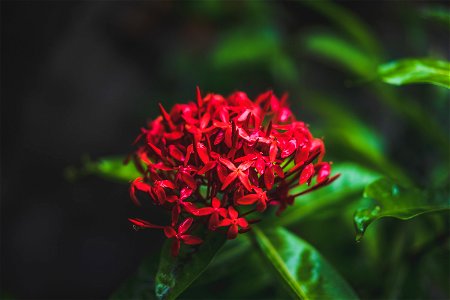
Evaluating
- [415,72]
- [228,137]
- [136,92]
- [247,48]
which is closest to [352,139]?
[415,72]

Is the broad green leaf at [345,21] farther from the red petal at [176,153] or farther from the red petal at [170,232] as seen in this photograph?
the red petal at [170,232]

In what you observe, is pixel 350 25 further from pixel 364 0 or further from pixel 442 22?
pixel 364 0

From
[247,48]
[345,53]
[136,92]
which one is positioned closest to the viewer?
[345,53]

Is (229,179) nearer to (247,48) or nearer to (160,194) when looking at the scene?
(160,194)

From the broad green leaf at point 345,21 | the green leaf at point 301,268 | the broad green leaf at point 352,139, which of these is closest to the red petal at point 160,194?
the green leaf at point 301,268

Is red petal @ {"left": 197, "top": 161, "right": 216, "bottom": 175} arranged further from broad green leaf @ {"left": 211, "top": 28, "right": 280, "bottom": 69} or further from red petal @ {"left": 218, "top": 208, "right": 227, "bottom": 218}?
broad green leaf @ {"left": 211, "top": 28, "right": 280, "bottom": 69}

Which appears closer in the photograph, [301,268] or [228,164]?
[228,164]
